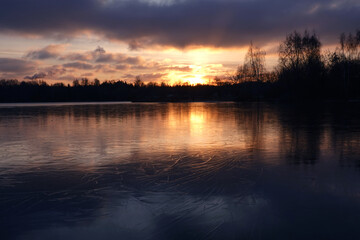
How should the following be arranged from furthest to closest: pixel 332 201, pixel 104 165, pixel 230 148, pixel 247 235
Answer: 1. pixel 230 148
2. pixel 104 165
3. pixel 332 201
4. pixel 247 235

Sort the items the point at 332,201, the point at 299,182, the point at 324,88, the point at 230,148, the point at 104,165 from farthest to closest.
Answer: the point at 324,88 → the point at 230,148 → the point at 104,165 → the point at 299,182 → the point at 332,201

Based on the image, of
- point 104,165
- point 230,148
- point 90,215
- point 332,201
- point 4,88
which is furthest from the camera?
point 4,88

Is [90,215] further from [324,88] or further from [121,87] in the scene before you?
[121,87]

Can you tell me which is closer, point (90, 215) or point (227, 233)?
point (227, 233)

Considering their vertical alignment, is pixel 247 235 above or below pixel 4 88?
below

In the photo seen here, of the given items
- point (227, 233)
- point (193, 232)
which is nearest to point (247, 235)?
point (227, 233)

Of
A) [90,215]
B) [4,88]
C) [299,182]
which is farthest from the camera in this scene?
[4,88]

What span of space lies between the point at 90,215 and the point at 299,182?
3393mm

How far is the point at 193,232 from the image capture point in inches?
126

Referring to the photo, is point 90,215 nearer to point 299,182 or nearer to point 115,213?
point 115,213

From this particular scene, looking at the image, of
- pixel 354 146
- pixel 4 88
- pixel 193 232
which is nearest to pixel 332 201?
pixel 193 232

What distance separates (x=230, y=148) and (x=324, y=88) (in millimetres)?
39695

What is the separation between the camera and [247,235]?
3.11 meters

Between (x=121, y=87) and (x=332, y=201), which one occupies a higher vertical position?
(x=121, y=87)
